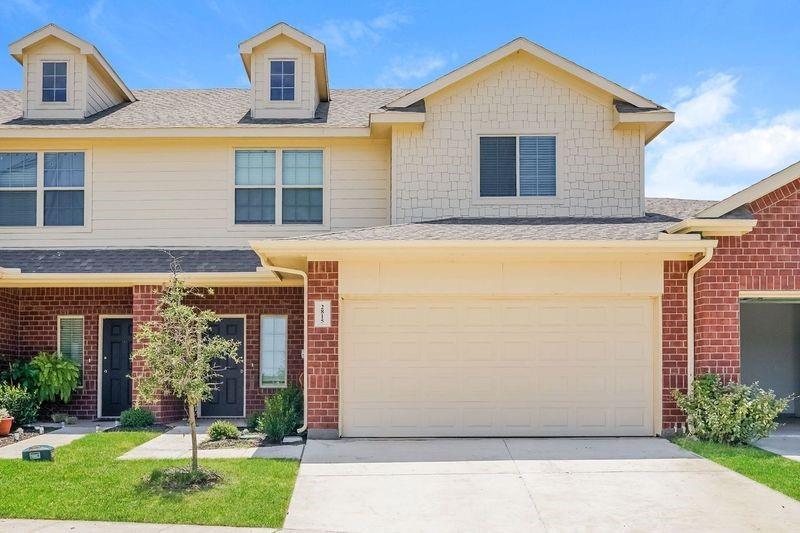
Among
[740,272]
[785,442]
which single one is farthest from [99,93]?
[785,442]

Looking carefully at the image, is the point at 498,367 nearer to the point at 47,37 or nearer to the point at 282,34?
the point at 282,34

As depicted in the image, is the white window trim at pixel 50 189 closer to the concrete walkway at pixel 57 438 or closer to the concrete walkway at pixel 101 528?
the concrete walkway at pixel 57 438

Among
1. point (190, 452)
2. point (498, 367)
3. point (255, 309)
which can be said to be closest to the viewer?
point (190, 452)

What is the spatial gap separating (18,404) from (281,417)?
4.96 metres

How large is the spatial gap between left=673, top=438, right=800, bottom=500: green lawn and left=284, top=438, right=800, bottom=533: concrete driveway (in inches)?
7.5

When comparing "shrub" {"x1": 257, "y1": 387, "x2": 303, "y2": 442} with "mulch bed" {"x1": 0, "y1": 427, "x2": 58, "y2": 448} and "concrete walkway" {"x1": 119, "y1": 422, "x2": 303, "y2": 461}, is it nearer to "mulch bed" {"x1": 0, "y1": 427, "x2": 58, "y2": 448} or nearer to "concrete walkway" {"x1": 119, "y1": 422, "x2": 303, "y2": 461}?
"concrete walkway" {"x1": 119, "y1": 422, "x2": 303, "y2": 461}

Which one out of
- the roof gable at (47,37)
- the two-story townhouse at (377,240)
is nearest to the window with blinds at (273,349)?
the two-story townhouse at (377,240)

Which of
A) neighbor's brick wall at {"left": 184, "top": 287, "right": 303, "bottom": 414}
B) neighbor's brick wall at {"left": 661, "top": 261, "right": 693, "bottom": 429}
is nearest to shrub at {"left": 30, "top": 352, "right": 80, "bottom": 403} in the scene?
neighbor's brick wall at {"left": 184, "top": 287, "right": 303, "bottom": 414}

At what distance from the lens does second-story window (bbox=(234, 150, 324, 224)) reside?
14.8 meters

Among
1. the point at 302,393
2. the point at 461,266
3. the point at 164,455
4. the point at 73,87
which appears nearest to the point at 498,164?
the point at 461,266

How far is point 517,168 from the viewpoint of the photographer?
14.1 meters

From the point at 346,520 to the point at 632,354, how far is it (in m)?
5.93

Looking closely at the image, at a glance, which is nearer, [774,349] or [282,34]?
[774,349]

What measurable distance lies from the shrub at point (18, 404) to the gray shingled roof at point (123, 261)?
2.06 m
